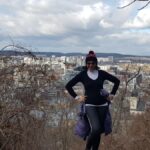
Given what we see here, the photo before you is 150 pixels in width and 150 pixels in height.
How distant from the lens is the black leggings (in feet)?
20.3

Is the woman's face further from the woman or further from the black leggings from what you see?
the black leggings

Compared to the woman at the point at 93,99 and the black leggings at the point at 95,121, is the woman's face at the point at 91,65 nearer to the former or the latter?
the woman at the point at 93,99

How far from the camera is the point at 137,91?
34.4ft

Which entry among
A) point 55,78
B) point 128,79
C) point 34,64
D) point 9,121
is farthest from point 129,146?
point 9,121

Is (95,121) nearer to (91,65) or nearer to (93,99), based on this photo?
(93,99)

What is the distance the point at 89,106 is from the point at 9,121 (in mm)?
1288

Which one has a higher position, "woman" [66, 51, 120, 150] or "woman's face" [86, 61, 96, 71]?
"woman's face" [86, 61, 96, 71]

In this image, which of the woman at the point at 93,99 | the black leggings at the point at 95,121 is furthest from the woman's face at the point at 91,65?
the black leggings at the point at 95,121

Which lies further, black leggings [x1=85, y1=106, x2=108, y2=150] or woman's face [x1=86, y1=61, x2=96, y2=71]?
woman's face [x1=86, y1=61, x2=96, y2=71]

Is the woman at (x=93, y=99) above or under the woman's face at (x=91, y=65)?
under

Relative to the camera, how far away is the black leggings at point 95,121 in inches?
243

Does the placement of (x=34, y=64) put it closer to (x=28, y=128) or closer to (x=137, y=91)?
(x=28, y=128)

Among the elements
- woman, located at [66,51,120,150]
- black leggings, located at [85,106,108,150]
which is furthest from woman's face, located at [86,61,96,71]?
black leggings, located at [85,106,108,150]

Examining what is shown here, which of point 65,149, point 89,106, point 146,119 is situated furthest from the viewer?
point 65,149
